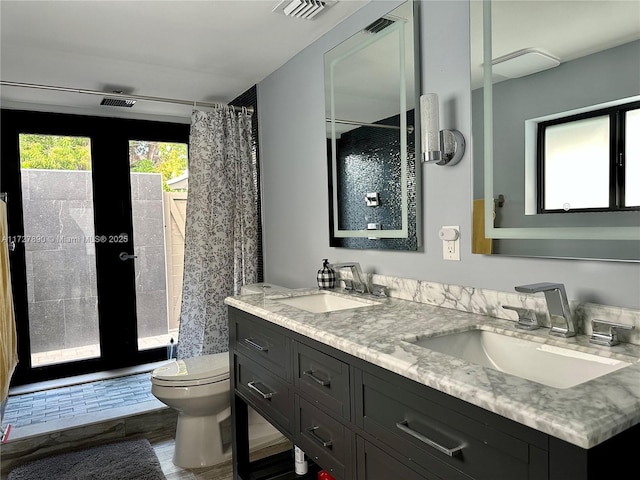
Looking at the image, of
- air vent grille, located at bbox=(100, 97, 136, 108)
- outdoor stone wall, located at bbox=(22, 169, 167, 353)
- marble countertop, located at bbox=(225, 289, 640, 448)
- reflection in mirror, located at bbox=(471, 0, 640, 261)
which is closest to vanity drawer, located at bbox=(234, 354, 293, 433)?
marble countertop, located at bbox=(225, 289, 640, 448)

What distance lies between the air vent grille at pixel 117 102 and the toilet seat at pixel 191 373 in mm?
1896

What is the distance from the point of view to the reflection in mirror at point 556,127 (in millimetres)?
1188

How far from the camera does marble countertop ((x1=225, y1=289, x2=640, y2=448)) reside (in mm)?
743

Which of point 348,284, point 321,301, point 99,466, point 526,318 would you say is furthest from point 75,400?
point 526,318

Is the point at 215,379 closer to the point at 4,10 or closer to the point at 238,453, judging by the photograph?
the point at 238,453

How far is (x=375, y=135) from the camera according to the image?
2098mm

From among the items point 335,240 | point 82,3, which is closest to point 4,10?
A: point 82,3

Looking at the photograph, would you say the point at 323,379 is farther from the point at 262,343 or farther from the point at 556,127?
the point at 556,127

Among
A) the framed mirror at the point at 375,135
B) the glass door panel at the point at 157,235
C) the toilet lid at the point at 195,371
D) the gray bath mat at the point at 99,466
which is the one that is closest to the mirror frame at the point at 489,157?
the framed mirror at the point at 375,135

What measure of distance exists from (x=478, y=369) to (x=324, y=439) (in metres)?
0.64

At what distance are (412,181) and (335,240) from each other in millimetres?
678

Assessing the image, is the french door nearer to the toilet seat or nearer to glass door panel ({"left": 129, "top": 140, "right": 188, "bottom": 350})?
glass door panel ({"left": 129, "top": 140, "right": 188, "bottom": 350})

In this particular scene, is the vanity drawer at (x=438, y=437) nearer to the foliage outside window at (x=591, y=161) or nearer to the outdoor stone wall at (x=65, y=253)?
the foliage outside window at (x=591, y=161)

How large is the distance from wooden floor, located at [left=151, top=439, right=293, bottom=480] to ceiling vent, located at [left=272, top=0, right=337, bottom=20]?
230cm
